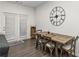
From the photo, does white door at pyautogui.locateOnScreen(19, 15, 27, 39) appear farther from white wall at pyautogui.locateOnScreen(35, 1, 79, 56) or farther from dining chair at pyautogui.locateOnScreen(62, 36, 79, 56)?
dining chair at pyautogui.locateOnScreen(62, 36, 79, 56)

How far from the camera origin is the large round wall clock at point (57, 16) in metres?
4.57

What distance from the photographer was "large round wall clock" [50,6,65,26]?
4.57 meters

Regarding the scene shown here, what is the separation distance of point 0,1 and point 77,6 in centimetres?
383

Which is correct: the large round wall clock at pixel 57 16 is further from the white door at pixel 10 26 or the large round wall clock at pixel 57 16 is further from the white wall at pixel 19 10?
the white door at pixel 10 26

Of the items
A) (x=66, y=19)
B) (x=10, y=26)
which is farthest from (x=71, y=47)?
(x=10, y=26)

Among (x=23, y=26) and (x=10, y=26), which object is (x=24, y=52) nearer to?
(x=10, y=26)

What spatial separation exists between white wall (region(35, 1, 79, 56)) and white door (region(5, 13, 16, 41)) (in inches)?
74.8

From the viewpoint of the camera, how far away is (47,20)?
556cm

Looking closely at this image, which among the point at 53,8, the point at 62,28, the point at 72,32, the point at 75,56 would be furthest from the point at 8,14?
the point at 75,56

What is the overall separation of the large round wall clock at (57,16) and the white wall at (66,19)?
0.57ft

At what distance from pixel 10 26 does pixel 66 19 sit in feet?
10.7

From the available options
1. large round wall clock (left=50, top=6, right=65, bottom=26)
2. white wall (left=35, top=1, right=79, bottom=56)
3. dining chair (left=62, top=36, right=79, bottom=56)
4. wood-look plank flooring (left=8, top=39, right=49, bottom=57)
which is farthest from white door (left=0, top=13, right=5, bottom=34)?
Answer: dining chair (left=62, top=36, right=79, bottom=56)

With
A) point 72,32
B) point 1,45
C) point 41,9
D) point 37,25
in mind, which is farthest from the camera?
point 37,25

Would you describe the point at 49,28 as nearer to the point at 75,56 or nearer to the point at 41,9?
the point at 41,9
